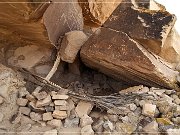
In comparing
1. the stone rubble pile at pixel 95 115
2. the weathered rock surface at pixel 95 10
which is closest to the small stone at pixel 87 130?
the stone rubble pile at pixel 95 115

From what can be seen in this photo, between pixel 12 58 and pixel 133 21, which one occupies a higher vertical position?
pixel 133 21

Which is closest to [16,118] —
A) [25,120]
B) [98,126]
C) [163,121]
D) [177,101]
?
[25,120]

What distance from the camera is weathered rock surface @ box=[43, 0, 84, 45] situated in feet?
10.0

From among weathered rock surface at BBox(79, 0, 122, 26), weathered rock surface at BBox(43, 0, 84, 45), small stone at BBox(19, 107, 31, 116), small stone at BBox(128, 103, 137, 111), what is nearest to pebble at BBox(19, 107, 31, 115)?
small stone at BBox(19, 107, 31, 116)

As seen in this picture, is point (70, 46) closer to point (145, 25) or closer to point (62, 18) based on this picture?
point (62, 18)

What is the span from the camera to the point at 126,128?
8.76 ft

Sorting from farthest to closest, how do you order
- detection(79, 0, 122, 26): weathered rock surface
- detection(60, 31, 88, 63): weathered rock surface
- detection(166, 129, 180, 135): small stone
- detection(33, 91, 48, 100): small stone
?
detection(79, 0, 122, 26): weathered rock surface < detection(60, 31, 88, 63): weathered rock surface < detection(33, 91, 48, 100): small stone < detection(166, 129, 180, 135): small stone

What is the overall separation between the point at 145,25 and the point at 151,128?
96cm

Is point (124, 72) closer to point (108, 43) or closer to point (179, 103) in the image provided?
point (108, 43)

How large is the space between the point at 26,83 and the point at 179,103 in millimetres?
1271

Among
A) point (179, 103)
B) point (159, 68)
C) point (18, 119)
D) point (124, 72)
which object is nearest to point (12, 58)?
point (18, 119)

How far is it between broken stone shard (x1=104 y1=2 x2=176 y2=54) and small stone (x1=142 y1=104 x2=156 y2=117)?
60 cm

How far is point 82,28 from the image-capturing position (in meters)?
3.71

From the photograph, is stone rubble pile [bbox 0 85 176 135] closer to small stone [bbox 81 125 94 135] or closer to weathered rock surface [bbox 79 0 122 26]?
small stone [bbox 81 125 94 135]
